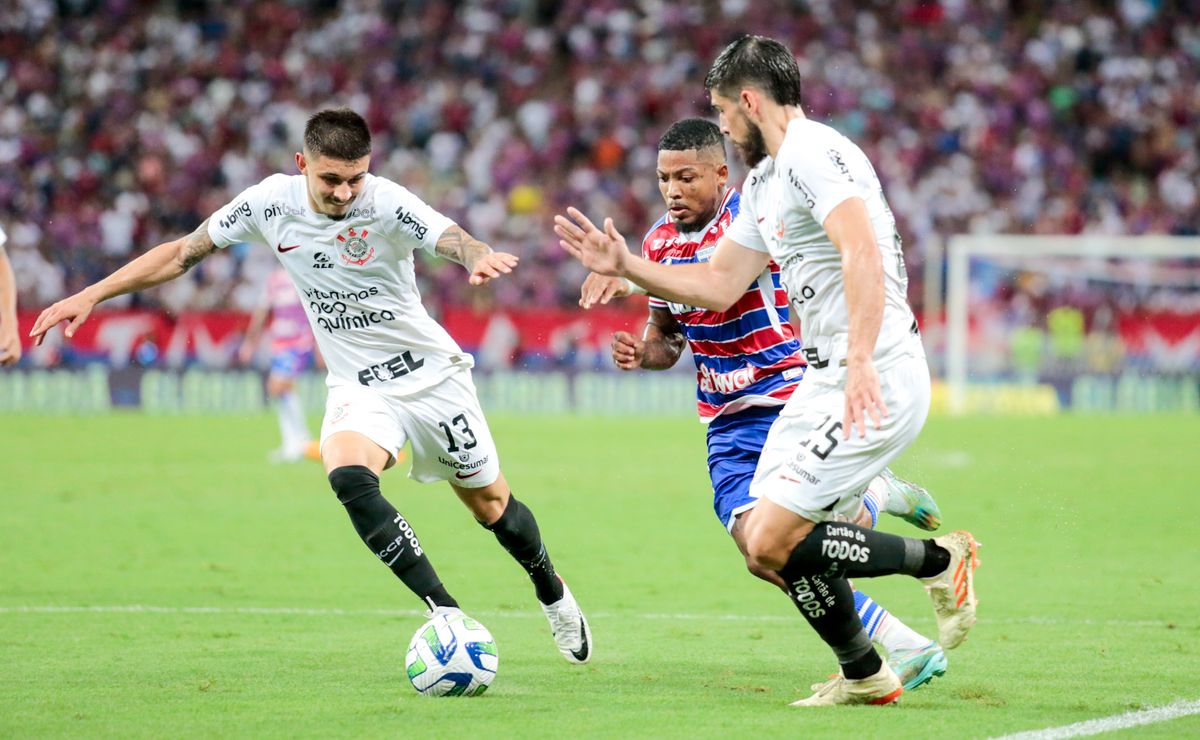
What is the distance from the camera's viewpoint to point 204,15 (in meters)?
33.5

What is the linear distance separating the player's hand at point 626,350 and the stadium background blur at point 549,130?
745 inches

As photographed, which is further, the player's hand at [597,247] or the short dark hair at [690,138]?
the short dark hair at [690,138]

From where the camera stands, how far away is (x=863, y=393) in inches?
213

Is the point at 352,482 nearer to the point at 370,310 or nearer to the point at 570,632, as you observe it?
the point at 370,310

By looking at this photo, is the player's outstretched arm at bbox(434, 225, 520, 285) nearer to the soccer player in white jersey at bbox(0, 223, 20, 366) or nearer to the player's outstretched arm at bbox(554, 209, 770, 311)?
the player's outstretched arm at bbox(554, 209, 770, 311)

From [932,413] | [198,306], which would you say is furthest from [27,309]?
[932,413]

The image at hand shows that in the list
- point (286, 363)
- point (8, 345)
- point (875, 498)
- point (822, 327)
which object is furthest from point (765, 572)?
point (286, 363)

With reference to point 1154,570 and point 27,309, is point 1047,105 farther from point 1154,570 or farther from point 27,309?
point 1154,570

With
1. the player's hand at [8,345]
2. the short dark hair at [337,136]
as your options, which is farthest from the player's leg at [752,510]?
the player's hand at [8,345]

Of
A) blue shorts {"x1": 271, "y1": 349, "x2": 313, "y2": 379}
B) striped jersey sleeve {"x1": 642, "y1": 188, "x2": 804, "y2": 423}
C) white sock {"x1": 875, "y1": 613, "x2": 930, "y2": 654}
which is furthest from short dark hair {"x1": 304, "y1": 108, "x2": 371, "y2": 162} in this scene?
blue shorts {"x1": 271, "y1": 349, "x2": 313, "y2": 379}

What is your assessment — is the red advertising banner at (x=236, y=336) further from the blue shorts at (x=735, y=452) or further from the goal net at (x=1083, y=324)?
the blue shorts at (x=735, y=452)

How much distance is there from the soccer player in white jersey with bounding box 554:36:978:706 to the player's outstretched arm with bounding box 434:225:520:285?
57 cm

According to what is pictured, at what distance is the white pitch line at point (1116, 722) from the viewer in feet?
17.8

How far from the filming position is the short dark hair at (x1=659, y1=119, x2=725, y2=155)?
694cm
